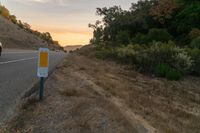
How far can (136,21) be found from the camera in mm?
55438

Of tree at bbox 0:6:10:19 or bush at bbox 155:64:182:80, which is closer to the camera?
bush at bbox 155:64:182:80

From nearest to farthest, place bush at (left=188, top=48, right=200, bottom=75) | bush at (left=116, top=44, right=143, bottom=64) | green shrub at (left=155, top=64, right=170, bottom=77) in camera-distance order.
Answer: green shrub at (left=155, top=64, right=170, bottom=77) → bush at (left=188, top=48, right=200, bottom=75) → bush at (left=116, top=44, right=143, bottom=64)

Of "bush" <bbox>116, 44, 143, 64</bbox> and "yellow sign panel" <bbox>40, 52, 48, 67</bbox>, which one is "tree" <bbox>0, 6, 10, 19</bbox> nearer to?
"bush" <bbox>116, 44, 143, 64</bbox>

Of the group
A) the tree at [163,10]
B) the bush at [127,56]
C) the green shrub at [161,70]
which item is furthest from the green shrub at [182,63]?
the tree at [163,10]

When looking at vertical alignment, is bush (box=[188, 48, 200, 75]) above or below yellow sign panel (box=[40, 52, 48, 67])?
below

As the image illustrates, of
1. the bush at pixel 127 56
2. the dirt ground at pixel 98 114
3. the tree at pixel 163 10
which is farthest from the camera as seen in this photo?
the tree at pixel 163 10

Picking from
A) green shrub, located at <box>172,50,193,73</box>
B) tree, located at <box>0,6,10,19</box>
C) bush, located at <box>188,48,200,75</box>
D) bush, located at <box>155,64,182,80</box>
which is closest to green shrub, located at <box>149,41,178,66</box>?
green shrub, located at <box>172,50,193,73</box>

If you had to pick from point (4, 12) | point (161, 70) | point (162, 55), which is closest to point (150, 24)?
point (162, 55)

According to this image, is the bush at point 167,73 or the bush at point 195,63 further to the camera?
the bush at point 195,63

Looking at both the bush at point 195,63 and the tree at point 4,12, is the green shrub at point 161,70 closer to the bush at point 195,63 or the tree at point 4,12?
the bush at point 195,63

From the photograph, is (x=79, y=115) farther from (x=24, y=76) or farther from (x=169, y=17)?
(x=169, y=17)

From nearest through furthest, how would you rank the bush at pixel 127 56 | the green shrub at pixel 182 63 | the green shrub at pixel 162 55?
the green shrub at pixel 182 63 < the green shrub at pixel 162 55 < the bush at pixel 127 56

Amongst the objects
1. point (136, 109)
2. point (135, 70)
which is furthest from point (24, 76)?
point (135, 70)

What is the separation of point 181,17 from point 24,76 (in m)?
48.3
